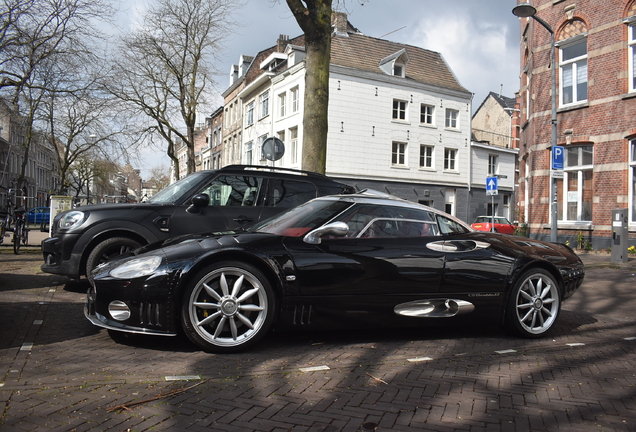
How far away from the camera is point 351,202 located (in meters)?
4.79

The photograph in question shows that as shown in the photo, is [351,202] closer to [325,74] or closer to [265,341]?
[265,341]

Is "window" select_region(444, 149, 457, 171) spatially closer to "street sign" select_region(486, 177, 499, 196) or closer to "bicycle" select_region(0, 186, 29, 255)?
"street sign" select_region(486, 177, 499, 196)

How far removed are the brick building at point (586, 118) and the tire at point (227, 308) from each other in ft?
45.1

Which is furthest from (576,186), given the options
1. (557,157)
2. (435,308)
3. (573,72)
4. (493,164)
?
(493,164)

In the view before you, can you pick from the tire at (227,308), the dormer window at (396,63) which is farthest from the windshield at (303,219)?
the dormer window at (396,63)

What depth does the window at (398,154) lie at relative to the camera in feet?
108

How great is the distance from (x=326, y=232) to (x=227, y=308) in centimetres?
101

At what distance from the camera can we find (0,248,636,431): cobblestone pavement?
282 cm

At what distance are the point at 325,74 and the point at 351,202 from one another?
21.2ft

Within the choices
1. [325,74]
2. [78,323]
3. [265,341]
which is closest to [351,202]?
[265,341]

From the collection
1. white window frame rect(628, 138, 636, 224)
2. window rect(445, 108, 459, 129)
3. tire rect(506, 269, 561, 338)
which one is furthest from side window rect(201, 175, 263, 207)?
window rect(445, 108, 459, 129)

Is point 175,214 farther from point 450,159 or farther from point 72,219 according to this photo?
point 450,159

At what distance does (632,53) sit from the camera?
17.3 m

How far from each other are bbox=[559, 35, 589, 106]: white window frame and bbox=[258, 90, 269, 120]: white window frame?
838 inches
